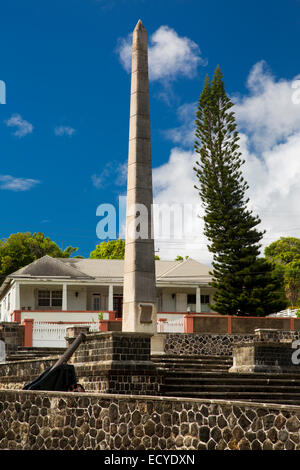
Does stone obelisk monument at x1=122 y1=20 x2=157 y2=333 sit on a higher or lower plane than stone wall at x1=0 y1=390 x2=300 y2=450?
higher

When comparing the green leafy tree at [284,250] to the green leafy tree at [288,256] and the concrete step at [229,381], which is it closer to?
the green leafy tree at [288,256]

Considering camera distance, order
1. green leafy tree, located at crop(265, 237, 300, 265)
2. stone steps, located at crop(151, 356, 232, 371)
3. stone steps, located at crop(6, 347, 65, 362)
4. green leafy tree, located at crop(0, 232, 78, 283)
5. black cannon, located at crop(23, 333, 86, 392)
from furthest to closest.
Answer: green leafy tree, located at crop(265, 237, 300, 265)
green leafy tree, located at crop(0, 232, 78, 283)
stone steps, located at crop(6, 347, 65, 362)
stone steps, located at crop(151, 356, 232, 371)
black cannon, located at crop(23, 333, 86, 392)

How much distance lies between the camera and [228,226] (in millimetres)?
30719

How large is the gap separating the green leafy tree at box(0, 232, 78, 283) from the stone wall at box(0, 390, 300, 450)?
3746cm

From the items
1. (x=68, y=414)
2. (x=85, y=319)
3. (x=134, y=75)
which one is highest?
(x=134, y=75)

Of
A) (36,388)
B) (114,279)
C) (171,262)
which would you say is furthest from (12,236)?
(36,388)

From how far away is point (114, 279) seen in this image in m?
32.5

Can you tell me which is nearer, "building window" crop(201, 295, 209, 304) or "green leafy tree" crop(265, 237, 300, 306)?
"building window" crop(201, 295, 209, 304)

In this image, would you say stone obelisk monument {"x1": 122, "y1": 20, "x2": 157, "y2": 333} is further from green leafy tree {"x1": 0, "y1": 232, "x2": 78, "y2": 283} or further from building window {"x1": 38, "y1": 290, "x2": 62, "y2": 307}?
green leafy tree {"x1": 0, "y1": 232, "x2": 78, "y2": 283}

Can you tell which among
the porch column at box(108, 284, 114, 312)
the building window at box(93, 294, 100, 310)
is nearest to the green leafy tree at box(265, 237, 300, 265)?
the building window at box(93, 294, 100, 310)

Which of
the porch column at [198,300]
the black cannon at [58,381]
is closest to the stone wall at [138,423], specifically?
the black cannon at [58,381]

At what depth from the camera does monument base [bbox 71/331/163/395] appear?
12101 mm
